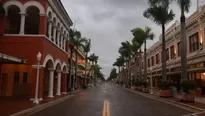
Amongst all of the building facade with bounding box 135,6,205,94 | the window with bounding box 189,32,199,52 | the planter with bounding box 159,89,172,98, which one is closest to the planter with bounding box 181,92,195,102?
the planter with bounding box 159,89,172,98

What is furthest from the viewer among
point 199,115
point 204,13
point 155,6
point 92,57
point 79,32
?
point 92,57

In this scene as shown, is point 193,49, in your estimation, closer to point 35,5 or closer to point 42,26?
point 42,26

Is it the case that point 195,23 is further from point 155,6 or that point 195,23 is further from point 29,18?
point 29,18

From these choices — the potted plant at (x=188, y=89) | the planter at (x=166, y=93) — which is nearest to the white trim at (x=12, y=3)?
the potted plant at (x=188, y=89)

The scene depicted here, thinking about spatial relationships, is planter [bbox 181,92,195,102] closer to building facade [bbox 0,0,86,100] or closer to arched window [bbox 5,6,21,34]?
building facade [bbox 0,0,86,100]

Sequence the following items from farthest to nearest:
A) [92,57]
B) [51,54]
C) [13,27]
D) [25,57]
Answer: [92,57], [13,27], [51,54], [25,57]

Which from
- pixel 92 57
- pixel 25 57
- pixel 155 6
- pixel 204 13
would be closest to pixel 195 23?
pixel 204 13

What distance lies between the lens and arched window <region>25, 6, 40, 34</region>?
23.6m

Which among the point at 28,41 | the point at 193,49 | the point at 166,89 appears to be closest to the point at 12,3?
the point at 28,41

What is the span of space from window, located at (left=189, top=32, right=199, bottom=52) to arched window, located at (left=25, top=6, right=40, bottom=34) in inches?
830

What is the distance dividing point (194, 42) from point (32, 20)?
22.0 metres

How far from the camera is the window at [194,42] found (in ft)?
104

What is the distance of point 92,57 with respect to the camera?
9844 centimetres

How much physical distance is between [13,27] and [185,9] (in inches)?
741
